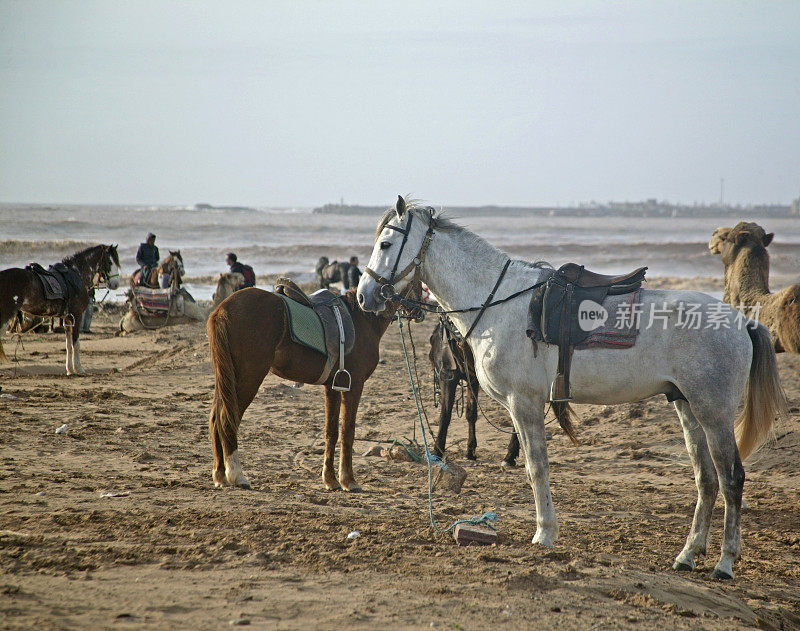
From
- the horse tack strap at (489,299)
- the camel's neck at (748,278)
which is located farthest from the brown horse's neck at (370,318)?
the camel's neck at (748,278)

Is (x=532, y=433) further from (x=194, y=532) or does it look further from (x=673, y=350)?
(x=194, y=532)

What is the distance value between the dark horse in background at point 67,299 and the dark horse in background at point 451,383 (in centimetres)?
692

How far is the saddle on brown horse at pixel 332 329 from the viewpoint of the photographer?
20.8 ft

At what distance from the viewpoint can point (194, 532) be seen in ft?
15.8

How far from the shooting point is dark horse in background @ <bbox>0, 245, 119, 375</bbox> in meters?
11.0

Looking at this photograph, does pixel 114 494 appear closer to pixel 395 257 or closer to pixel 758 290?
pixel 395 257

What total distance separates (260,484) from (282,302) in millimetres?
1686

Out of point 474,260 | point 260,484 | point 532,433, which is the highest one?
point 474,260

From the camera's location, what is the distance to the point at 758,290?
916 cm

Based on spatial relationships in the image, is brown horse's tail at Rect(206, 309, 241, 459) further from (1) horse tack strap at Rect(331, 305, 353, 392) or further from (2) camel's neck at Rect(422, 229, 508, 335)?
(2) camel's neck at Rect(422, 229, 508, 335)

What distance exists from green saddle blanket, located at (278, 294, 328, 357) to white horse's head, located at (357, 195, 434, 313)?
3.82ft

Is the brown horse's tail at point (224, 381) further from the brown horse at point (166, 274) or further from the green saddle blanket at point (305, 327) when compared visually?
the brown horse at point (166, 274)

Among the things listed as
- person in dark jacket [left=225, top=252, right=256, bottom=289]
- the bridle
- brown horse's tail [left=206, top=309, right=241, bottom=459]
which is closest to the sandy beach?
brown horse's tail [left=206, top=309, right=241, bottom=459]

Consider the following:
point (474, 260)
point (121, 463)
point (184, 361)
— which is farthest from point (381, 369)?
point (474, 260)
